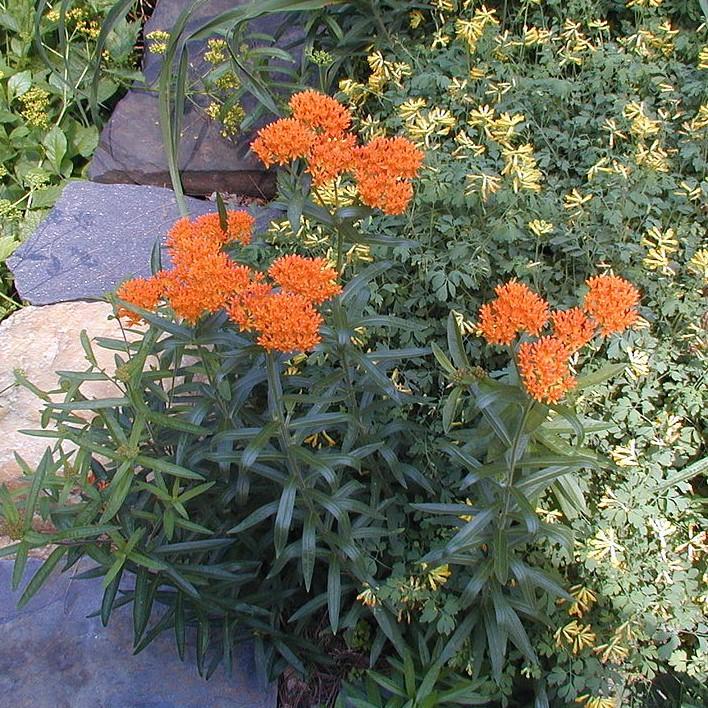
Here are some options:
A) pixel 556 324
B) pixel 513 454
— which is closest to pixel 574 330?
pixel 556 324

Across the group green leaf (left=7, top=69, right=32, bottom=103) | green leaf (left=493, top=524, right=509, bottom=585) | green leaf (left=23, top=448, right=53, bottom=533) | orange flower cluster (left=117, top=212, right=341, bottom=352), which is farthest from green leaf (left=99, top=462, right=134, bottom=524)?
green leaf (left=7, top=69, right=32, bottom=103)

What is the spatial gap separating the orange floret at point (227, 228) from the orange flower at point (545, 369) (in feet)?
2.62

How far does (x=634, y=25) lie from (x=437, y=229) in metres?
1.36

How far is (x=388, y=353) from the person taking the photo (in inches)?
84.2

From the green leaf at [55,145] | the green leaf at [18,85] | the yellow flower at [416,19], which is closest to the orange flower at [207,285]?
the yellow flower at [416,19]

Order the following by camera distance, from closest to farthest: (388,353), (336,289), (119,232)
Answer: (336,289) < (388,353) < (119,232)

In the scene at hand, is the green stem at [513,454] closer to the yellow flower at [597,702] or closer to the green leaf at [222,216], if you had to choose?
the yellow flower at [597,702]

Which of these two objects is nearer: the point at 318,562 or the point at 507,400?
the point at 507,400

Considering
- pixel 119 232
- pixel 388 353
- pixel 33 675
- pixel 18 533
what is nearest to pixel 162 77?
pixel 119 232

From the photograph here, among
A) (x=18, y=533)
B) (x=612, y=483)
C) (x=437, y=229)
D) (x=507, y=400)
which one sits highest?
(x=507, y=400)

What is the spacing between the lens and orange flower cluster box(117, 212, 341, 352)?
1.65 meters

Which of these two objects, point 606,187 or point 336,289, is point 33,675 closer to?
point 336,289

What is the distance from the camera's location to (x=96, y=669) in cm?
245

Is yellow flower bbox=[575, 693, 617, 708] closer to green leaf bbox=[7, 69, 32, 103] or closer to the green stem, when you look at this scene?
the green stem
